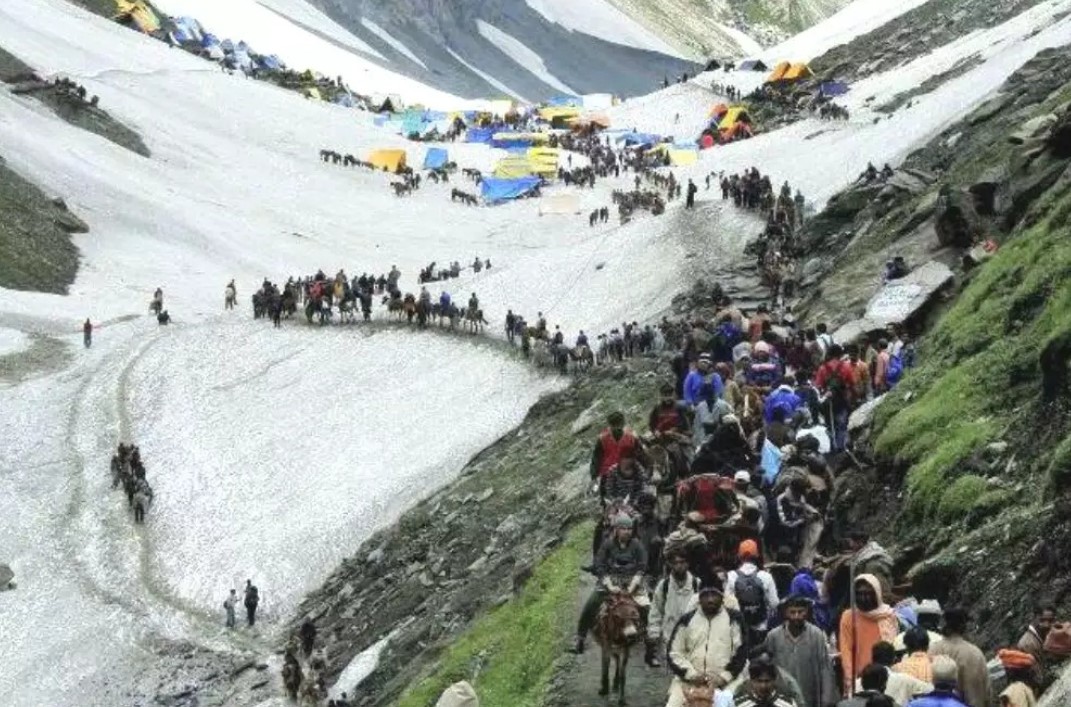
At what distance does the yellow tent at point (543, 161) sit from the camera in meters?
96.8

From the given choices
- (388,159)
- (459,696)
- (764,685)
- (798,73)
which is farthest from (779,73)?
(764,685)

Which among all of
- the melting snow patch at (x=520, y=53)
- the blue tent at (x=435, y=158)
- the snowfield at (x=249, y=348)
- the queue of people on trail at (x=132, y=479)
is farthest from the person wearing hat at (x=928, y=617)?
the melting snow patch at (x=520, y=53)

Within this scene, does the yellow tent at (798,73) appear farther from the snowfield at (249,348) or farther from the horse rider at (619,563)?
the horse rider at (619,563)

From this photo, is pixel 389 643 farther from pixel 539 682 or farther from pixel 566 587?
pixel 539 682

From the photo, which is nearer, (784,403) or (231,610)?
(784,403)

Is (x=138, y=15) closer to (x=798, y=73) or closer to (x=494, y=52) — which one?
(x=798, y=73)

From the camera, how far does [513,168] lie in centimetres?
9694

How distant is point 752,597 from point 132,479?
106ft

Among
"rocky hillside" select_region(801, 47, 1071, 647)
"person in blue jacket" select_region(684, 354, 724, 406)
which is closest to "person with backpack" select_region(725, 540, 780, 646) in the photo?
"rocky hillside" select_region(801, 47, 1071, 647)

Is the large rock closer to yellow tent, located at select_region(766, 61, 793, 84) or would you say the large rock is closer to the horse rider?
the horse rider

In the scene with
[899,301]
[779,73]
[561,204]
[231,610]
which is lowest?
[231,610]

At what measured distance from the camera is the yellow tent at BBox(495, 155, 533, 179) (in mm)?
95875

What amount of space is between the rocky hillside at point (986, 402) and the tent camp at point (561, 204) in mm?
49528

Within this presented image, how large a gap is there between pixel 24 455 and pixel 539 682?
33.1m
